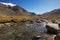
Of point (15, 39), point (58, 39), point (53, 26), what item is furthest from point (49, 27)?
point (58, 39)

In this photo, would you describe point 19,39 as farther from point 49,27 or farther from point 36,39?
point 49,27

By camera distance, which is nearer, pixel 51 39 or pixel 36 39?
pixel 36 39

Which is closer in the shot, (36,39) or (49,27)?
(36,39)

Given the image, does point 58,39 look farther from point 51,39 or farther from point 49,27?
point 49,27

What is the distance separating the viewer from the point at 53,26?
70.2 ft

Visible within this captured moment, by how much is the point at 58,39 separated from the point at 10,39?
645 cm

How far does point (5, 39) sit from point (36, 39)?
4.40 meters

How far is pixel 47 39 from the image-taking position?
16.0 metres

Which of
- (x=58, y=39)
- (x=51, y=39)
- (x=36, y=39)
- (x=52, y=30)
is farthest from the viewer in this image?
(x=52, y=30)

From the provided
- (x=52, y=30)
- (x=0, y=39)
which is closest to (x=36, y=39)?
(x=0, y=39)

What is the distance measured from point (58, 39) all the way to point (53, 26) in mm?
9720

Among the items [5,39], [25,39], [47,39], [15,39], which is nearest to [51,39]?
[47,39]

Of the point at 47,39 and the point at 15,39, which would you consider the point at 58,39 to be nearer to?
the point at 47,39

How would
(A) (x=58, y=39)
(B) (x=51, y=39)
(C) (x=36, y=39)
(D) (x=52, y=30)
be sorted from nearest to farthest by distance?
(A) (x=58, y=39), (C) (x=36, y=39), (B) (x=51, y=39), (D) (x=52, y=30)
